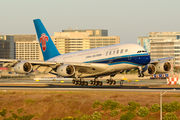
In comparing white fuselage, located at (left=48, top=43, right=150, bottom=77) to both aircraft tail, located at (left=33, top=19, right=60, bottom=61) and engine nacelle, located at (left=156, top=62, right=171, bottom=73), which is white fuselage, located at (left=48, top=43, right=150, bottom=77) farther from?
aircraft tail, located at (left=33, top=19, right=60, bottom=61)

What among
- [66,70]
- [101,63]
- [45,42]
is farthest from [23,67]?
[45,42]

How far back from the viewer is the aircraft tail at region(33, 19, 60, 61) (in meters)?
71.2

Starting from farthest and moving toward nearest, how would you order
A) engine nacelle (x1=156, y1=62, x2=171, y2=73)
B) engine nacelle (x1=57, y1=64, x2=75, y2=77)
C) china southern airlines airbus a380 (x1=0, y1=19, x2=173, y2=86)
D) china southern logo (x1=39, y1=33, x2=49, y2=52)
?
1. china southern logo (x1=39, y1=33, x2=49, y2=52)
2. engine nacelle (x1=156, y1=62, x2=171, y2=73)
3. engine nacelle (x1=57, y1=64, x2=75, y2=77)
4. china southern airlines airbus a380 (x1=0, y1=19, x2=173, y2=86)

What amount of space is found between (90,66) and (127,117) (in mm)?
23223

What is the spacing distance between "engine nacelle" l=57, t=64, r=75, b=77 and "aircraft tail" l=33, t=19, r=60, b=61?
14455 mm

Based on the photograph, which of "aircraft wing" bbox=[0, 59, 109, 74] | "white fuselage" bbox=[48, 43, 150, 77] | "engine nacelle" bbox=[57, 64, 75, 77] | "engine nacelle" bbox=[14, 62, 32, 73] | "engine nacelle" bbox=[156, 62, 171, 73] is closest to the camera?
"white fuselage" bbox=[48, 43, 150, 77]

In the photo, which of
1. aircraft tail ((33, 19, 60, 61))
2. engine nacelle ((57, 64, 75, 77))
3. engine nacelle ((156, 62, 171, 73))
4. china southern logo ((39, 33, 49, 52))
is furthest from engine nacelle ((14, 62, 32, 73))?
engine nacelle ((156, 62, 171, 73))

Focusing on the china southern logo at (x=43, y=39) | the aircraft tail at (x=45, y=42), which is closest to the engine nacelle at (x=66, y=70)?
the aircraft tail at (x=45, y=42)

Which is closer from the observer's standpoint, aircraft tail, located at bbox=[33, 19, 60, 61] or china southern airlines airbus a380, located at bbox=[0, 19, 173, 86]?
china southern airlines airbus a380, located at bbox=[0, 19, 173, 86]

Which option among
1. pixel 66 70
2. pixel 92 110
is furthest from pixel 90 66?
pixel 92 110

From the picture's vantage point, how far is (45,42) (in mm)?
71625

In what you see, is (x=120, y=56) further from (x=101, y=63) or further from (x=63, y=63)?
(x=63, y=63)

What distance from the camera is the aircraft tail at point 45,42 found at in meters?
71.2

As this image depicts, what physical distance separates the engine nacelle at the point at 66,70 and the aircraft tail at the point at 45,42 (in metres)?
14.5
